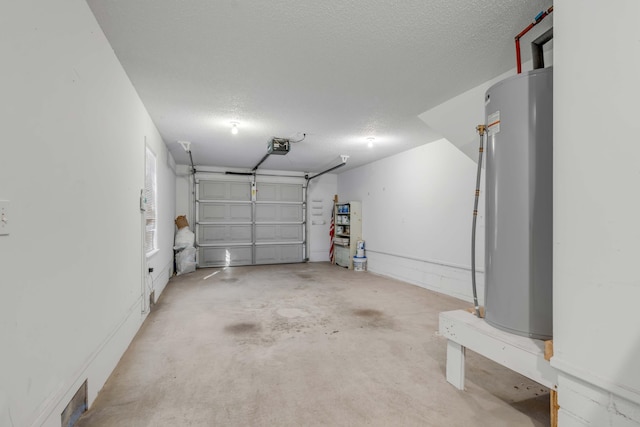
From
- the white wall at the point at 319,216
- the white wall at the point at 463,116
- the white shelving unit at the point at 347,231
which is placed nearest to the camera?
the white wall at the point at 463,116

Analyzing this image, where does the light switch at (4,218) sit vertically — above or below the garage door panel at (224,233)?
above

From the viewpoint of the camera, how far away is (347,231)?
739 cm

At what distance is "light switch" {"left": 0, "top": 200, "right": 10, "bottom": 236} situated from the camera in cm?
106

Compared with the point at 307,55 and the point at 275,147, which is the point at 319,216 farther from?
the point at 307,55

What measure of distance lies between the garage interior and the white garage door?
106 inches

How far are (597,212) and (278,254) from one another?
7.20 m

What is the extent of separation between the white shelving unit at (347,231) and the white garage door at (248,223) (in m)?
1.05

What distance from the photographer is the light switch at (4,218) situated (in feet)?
3.47

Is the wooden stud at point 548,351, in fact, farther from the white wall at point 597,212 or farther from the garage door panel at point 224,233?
the garage door panel at point 224,233

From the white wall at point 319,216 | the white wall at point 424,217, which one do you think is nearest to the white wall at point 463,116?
the white wall at point 424,217

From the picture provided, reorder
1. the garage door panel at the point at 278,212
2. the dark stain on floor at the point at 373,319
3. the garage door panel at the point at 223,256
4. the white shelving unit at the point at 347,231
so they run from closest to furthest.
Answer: the dark stain on floor at the point at 373,319 < the white shelving unit at the point at 347,231 < the garage door panel at the point at 223,256 < the garage door panel at the point at 278,212

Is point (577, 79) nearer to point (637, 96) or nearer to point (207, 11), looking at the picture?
point (637, 96)

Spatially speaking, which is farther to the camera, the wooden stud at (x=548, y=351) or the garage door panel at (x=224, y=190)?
the garage door panel at (x=224, y=190)

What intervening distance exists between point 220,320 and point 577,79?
3655mm
